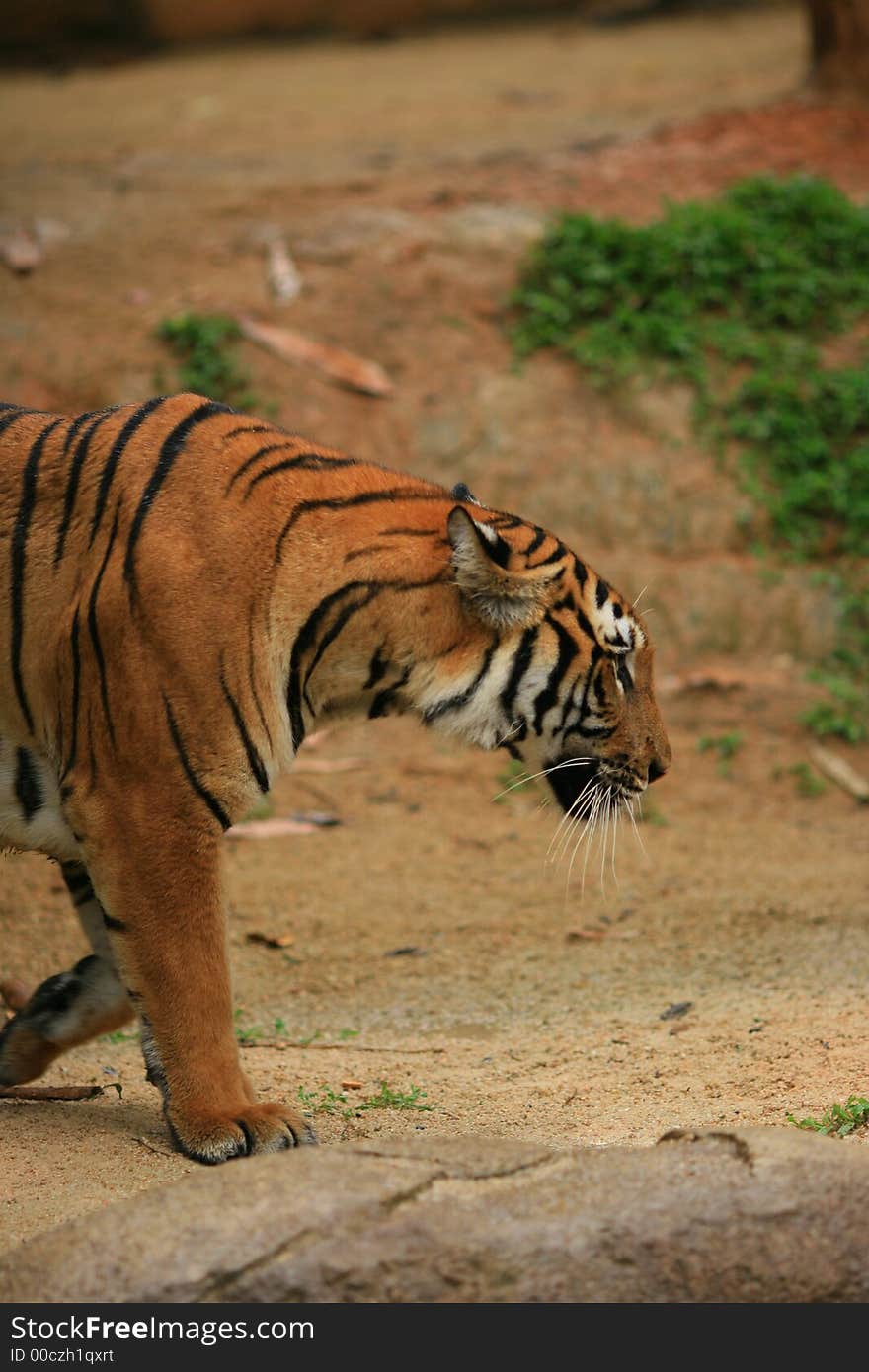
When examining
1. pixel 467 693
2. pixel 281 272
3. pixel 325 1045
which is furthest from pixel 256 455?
pixel 281 272

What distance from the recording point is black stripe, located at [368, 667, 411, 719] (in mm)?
3904

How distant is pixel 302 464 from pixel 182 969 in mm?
1238

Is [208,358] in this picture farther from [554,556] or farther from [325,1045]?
[554,556]

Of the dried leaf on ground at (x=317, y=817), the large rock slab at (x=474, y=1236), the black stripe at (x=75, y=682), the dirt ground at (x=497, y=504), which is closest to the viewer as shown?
the large rock slab at (x=474, y=1236)

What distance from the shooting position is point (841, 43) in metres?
10.2

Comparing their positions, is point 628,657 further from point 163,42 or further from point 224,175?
point 163,42

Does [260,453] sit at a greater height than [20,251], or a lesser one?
greater

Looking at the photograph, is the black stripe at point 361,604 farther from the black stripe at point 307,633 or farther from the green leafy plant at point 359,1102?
the green leafy plant at point 359,1102

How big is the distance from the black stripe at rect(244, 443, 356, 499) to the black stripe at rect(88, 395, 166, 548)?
A: 0.32 metres

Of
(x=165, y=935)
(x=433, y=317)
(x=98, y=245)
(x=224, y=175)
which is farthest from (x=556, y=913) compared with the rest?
(x=224, y=175)

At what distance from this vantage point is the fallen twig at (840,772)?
6988mm

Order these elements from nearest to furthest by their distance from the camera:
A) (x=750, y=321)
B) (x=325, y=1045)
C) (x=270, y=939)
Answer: (x=325, y=1045) → (x=270, y=939) → (x=750, y=321)

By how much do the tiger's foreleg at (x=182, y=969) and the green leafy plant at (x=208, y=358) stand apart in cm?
450

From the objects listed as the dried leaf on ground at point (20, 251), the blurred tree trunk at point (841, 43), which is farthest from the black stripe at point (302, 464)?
the blurred tree trunk at point (841, 43)
